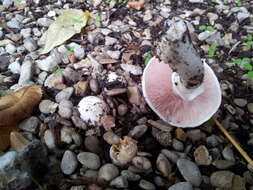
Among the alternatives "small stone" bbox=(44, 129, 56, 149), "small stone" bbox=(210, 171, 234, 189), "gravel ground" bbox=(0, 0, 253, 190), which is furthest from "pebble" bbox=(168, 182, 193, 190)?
"small stone" bbox=(44, 129, 56, 149)

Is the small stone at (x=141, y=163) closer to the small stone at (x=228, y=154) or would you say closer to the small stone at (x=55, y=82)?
the small stone at (x=228, y=154)

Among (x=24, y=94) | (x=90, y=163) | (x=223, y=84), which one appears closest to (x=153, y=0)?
(x=223, y=84)

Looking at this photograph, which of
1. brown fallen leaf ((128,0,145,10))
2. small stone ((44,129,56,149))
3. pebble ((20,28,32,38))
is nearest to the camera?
small stone ((44,129,56,149))

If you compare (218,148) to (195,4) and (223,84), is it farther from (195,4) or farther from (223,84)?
(195,4)

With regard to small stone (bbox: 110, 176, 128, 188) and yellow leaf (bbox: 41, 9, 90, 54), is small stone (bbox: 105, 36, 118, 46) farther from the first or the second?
small stone (bbox: 110, 176, 128, 188)

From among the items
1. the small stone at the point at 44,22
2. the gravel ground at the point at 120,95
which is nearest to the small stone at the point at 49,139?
the gravel ground at the point at 120,95
